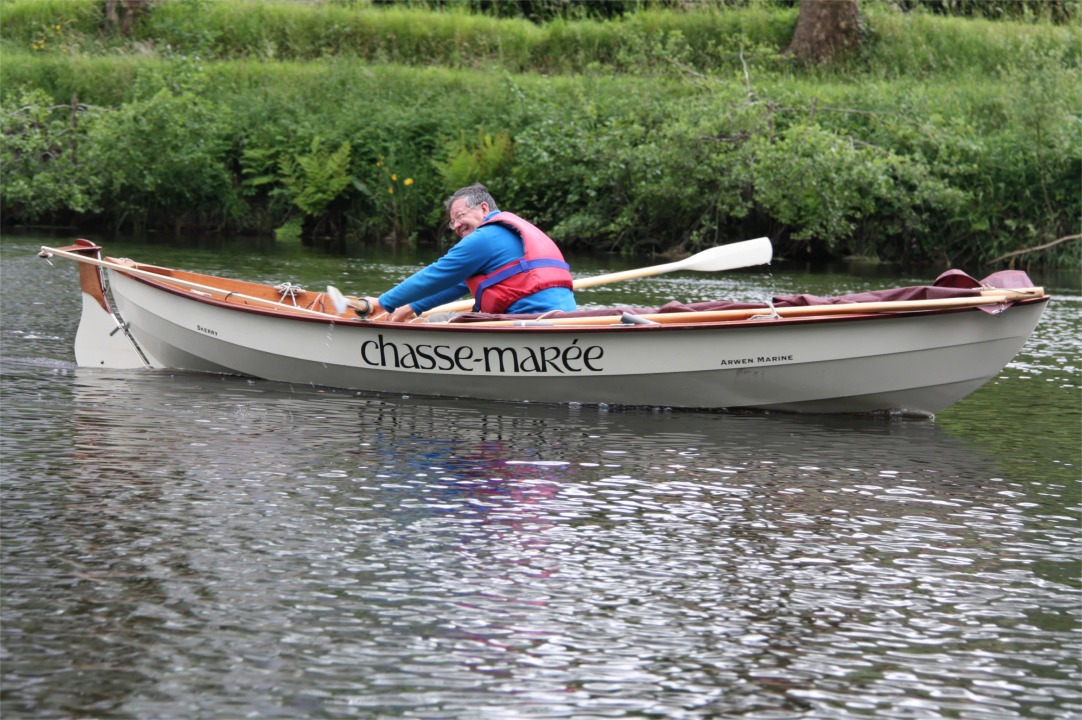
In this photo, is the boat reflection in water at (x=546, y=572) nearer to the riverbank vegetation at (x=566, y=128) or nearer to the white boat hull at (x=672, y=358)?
the white boat hull at (x=672, y=358)

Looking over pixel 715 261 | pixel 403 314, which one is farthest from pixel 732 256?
pixel 403 314

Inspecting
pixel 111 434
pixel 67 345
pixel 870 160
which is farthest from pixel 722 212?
pixel 111 434

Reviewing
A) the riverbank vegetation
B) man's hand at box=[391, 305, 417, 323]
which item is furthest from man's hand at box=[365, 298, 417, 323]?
the riverbank vegetation

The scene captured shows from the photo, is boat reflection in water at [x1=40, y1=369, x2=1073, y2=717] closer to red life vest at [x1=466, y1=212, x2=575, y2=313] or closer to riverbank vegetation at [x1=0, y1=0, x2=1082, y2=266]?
red life vest at [x1=466, y1=212, x2=575, y2=313]

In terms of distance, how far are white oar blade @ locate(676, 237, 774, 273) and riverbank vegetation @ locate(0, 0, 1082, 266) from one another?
10.1 m

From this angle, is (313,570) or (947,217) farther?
(947,217)

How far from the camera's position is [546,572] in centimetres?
552

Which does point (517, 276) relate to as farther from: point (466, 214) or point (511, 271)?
point (466, 214)

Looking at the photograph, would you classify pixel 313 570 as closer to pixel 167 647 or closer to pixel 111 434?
pixel 167 647

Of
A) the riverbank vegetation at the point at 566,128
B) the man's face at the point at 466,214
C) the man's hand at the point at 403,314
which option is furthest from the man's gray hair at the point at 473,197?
the riverbank vegetation at the point at 566,128

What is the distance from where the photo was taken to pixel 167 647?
178 inches

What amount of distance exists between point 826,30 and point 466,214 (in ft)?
66.2

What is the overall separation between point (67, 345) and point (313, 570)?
6.76 m

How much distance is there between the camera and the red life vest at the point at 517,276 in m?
9.42
